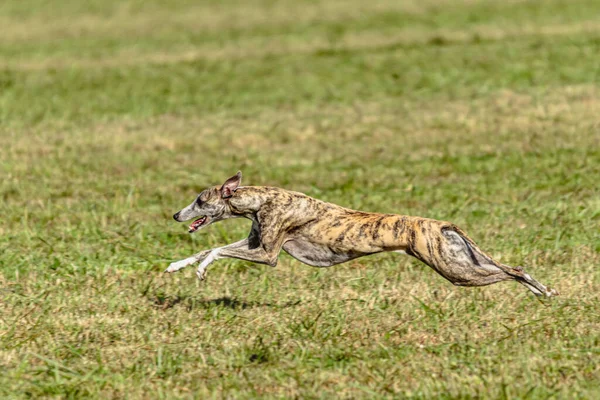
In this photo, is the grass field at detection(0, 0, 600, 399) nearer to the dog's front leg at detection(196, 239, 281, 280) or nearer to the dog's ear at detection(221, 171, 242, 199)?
the dog's front leg at detection(196, 239, 281, 280)

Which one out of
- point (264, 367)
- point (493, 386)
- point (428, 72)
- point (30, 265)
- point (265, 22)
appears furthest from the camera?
point (265, 22)

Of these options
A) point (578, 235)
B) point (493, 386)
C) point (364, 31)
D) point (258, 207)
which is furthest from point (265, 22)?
point (493, 386)

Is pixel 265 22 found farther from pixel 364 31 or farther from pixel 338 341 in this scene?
pixel 338 341

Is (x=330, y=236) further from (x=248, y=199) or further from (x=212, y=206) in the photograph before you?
(x=212, y=206)

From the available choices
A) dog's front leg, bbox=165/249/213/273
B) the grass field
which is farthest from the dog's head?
the grass field

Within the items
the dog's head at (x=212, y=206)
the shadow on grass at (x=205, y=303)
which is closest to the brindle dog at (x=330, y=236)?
the dog's head at (x=212, y=206)

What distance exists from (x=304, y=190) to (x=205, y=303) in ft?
16.6

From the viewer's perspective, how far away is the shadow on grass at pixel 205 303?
28.8ft

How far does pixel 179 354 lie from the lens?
7500 mm

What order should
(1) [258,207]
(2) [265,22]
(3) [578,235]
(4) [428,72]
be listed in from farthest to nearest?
(2) [265,22] < (4) [428,72] < (3) [578,235] < (1) [258,207]

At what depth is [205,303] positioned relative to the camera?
888 centimetres

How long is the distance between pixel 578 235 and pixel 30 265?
5365 millimetres

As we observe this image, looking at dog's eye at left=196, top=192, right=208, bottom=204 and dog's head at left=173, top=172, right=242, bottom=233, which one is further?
dog's eye at left=196, top=192, right=208, bottom=204

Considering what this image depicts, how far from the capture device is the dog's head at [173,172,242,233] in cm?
864
